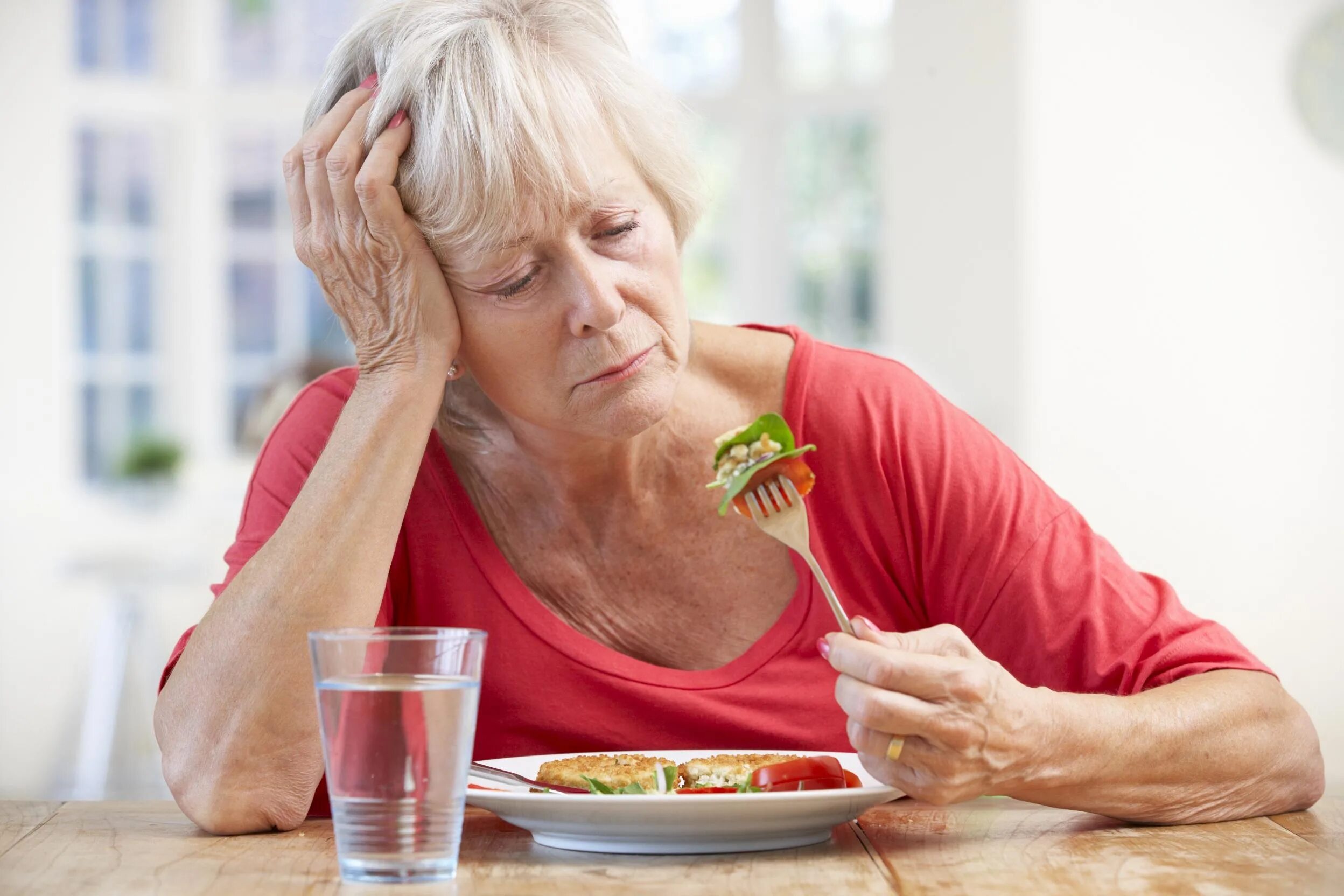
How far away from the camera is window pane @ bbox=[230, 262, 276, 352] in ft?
21.1

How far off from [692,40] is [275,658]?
221 inches

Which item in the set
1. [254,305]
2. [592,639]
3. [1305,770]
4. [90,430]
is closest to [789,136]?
[254,305]

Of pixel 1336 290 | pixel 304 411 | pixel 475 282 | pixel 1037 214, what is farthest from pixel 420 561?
pixel 1336 290

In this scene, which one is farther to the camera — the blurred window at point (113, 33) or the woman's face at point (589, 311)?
the blurred window at point (113, 33)

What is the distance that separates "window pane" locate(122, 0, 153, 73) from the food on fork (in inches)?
235

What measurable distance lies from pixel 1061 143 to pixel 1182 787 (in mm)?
4691

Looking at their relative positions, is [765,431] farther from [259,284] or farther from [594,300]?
[259,284]

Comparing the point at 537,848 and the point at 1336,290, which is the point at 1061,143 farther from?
the point at 537,848

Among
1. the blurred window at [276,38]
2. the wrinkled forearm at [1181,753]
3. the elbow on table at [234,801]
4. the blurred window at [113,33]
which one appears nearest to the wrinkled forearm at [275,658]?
the elbow on table at [234,801]

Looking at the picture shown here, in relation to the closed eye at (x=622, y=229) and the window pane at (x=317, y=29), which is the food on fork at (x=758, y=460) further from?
the window pane at (x=317, y=29)

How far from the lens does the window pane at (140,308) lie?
20.7 feet

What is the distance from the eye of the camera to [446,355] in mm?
1346

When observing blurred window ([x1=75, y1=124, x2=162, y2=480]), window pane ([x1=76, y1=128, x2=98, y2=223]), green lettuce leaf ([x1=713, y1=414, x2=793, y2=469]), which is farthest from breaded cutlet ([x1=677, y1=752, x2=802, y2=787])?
window pane ([x1=76, y1=128, x2=98, y2=223])

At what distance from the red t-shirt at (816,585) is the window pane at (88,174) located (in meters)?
5.30
